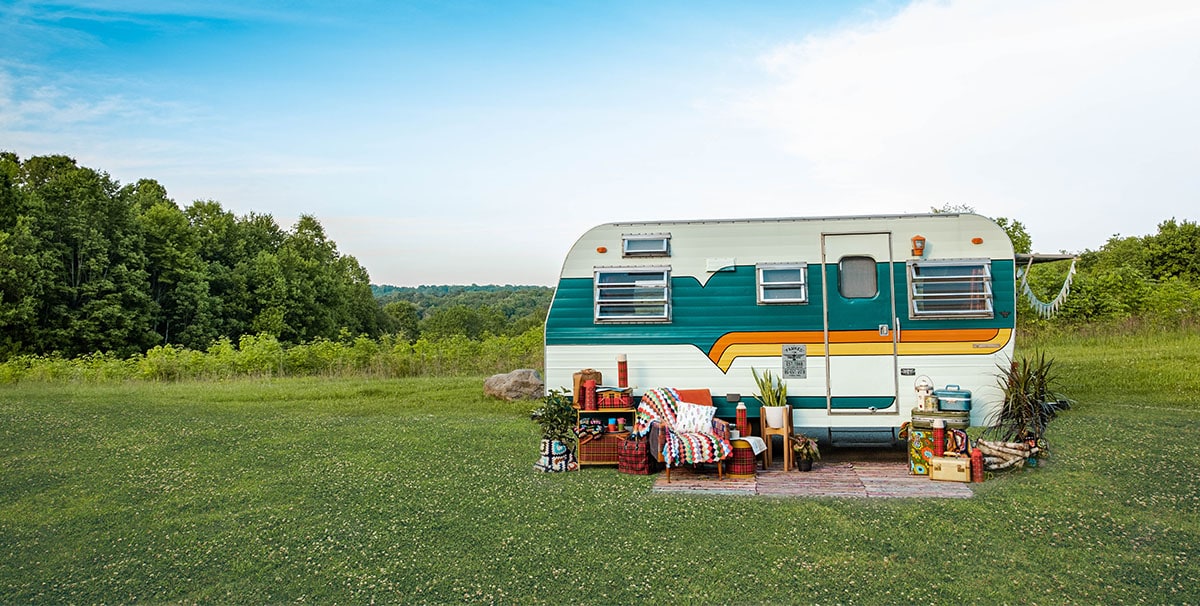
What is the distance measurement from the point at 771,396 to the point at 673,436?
140 centimetres

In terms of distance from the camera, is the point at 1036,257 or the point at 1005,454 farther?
the point at 1036,257

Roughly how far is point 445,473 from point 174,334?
32232 mm

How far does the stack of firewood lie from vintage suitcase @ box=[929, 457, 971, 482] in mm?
440

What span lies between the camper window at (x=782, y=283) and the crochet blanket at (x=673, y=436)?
166 cm

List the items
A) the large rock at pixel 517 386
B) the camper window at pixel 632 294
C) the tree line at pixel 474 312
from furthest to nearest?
1. the tree line at pixel 474 312
2. the large rock at pixel 517 386
3. the camper window at pixel 632 294

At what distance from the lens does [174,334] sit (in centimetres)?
3522

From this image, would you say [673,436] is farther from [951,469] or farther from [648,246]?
[951,469]

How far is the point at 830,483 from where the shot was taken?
782 cm

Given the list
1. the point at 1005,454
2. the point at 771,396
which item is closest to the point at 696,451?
the point at 771,396

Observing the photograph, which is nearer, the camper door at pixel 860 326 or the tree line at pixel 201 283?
the camper door at pixel 860 326

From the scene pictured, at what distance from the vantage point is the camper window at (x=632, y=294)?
9172mm

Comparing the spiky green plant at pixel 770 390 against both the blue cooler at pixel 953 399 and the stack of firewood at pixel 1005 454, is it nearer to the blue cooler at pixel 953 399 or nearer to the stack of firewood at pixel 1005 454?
the blue cooler at pixel 953 399

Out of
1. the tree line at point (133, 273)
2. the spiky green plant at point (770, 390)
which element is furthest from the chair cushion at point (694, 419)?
the tree line at point (133, 273)

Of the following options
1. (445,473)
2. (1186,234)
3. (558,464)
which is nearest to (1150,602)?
(558,464)
